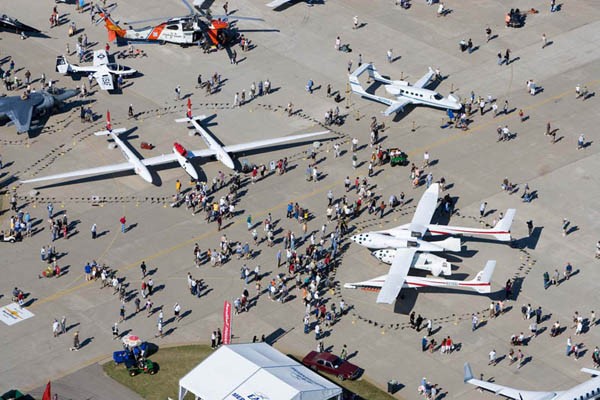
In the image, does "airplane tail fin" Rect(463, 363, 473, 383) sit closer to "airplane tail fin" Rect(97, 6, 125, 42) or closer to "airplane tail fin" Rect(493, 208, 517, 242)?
"airplane tail fin" Rect(493, 208, 517, 242)

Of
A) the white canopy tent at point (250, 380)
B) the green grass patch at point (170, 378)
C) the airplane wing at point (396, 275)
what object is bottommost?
the green grass patch at point (170, 378)

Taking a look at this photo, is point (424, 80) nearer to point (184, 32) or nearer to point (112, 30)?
point (184, 32)

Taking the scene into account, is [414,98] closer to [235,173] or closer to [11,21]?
[235,173]

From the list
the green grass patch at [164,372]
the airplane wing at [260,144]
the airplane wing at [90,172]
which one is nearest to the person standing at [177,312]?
the green grass patch at [164,372]

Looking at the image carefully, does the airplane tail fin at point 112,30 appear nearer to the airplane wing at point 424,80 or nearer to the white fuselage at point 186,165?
the white fuselage at point 186,165

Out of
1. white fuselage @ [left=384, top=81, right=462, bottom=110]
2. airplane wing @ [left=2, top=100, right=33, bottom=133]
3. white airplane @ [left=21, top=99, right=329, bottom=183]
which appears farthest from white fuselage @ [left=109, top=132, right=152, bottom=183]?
white fuselage @ [left=384, top=81, right=462, bottom=110]

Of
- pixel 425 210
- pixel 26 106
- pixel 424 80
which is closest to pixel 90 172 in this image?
pixel 26 106
